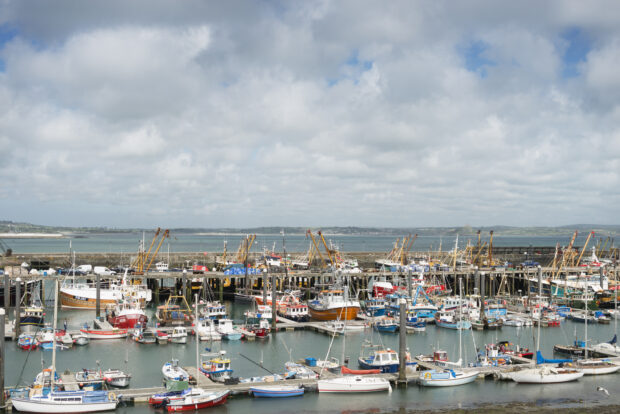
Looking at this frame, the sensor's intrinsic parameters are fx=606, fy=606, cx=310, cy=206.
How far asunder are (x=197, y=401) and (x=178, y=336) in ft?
59.0

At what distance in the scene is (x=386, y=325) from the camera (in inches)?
2180

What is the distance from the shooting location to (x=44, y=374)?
3297 cm

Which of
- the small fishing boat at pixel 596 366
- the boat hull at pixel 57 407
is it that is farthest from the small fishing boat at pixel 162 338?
the small fishing boat at pixel 596 366

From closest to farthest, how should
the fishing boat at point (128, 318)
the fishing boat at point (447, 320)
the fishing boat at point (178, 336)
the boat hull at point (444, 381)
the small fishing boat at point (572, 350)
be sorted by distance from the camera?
the boat hull at point (444, 381)
the small fishing boat at point (572, 350)
the fishing boat at point (178, 336)
the fishing boat at point (128, 318)
the fishing boat at point (447, 320)

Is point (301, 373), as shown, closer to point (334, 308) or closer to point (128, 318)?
point (334, 308)

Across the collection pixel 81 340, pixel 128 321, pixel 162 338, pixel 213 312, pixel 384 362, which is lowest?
pixel 81 340

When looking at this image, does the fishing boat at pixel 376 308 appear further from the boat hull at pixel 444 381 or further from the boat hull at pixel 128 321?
the boat hull at pixel 444 381

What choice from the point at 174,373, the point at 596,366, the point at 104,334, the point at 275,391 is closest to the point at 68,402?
the point at 174,373

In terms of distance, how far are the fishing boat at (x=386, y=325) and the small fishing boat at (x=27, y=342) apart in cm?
2848

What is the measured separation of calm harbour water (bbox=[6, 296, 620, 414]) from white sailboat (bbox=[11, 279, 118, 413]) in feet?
3.32

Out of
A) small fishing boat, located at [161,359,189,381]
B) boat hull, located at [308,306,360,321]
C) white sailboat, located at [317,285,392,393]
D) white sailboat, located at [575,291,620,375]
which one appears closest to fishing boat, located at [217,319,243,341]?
boat hull, located at [308,306,360,321]

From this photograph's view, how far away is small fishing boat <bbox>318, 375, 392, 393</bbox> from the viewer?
1361 inches

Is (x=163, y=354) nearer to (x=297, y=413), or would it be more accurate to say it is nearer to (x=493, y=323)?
(x=297, y=413)

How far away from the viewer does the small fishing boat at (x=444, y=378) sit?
36.0m
